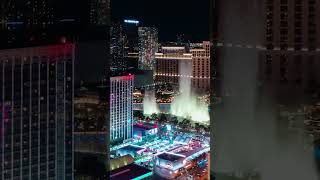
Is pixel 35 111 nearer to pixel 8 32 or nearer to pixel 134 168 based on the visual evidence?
pixel 8 32

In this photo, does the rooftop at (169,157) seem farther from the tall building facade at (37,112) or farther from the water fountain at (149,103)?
the tall building facade at (37,112)

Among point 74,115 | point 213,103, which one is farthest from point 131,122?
point 213,103

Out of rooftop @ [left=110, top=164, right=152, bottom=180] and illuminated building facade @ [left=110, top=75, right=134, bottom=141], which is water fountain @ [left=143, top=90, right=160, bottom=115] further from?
rooftop @ [left=110, top=164, right=152, bottom=180]

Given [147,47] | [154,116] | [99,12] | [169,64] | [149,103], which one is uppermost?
[147,47]

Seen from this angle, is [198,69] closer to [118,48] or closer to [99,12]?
[118,48]

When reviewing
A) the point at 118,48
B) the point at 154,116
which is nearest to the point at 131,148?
the point at 154,116
